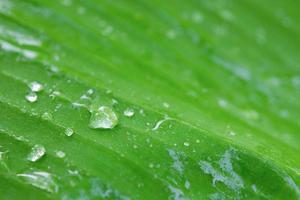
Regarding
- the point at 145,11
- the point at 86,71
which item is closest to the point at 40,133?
the point at 86,71

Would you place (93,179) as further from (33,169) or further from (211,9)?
(211,9)

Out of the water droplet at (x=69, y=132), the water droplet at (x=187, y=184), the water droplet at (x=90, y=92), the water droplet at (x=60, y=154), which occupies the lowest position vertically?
the water droplet at (x=60, y=154)

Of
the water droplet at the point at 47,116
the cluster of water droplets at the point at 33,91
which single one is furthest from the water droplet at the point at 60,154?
the cluster of water droplets at the point at 33,91

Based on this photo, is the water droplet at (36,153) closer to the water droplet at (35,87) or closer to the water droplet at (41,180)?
the water droplet at (41,180)

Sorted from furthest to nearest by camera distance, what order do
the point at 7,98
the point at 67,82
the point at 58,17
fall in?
the point at 58,17 < the point at 67,82 < the point at 7,98

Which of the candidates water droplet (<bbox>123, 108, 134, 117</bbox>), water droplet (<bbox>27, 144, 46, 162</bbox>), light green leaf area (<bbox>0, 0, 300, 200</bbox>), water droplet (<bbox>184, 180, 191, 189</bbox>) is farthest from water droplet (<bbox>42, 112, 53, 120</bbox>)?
water droplet (<bbox>184, 180, 191, 189</bbox>)

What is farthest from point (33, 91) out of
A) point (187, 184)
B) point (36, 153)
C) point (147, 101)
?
point (187, 184)
